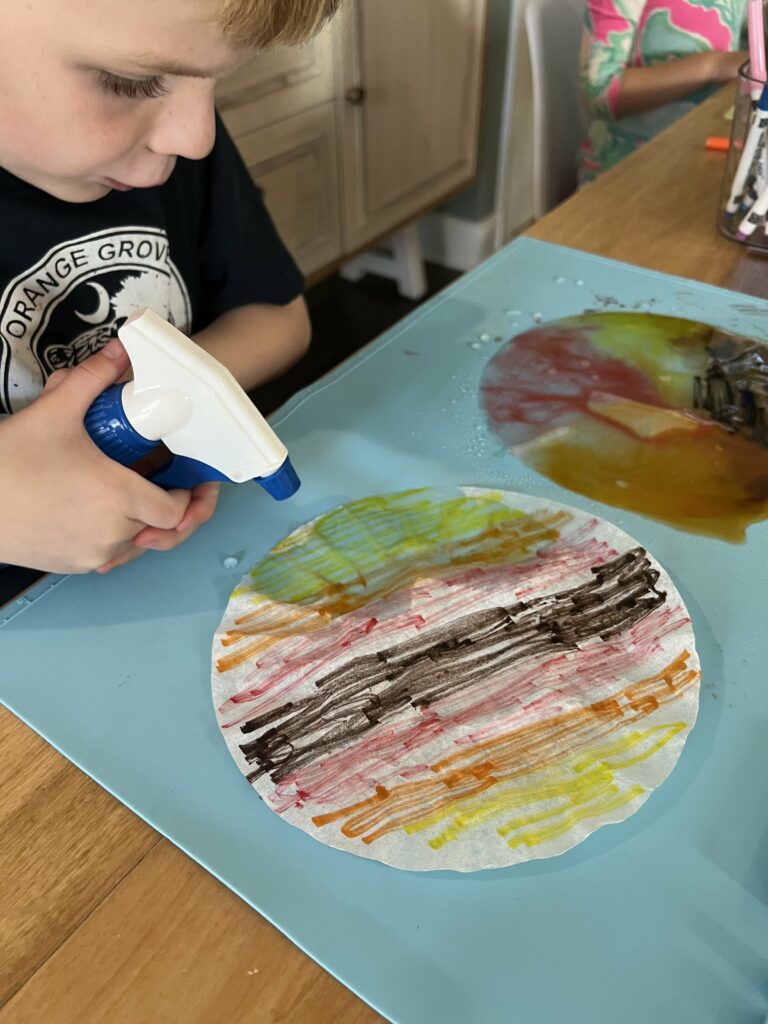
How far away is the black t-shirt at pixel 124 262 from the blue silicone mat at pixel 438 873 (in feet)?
0.59

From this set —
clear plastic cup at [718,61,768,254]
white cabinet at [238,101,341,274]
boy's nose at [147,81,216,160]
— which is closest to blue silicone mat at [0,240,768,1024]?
boy's nose at [147,81,216,160]

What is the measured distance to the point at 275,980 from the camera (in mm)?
332

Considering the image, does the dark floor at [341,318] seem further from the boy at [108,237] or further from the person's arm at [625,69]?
the boy at [108,237]

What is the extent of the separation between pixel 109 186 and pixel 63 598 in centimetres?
26

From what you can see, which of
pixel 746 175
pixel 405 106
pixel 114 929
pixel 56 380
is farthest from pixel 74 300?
pixel 405 106

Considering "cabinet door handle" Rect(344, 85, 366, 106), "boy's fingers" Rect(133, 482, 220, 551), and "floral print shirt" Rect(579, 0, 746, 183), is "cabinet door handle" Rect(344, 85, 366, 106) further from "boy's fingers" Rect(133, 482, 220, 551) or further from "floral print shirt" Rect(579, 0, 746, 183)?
"boy's fingers" Rect(133, 482, 220, 551)

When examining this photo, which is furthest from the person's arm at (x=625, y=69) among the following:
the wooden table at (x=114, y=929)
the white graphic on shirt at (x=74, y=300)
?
the wooden table at (x=114, y=929)

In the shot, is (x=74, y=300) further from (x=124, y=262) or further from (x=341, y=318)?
(x=341, y=318)

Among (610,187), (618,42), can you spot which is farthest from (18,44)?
(618,42)

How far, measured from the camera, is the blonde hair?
38 centimetres

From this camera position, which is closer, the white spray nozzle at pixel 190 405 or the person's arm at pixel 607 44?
the white spray nozzle at pixel 190 405

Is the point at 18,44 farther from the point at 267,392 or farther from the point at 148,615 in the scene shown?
the point at 267,392

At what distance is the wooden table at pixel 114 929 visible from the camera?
324 millimetres

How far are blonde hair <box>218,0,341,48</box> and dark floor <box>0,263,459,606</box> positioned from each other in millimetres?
1229
